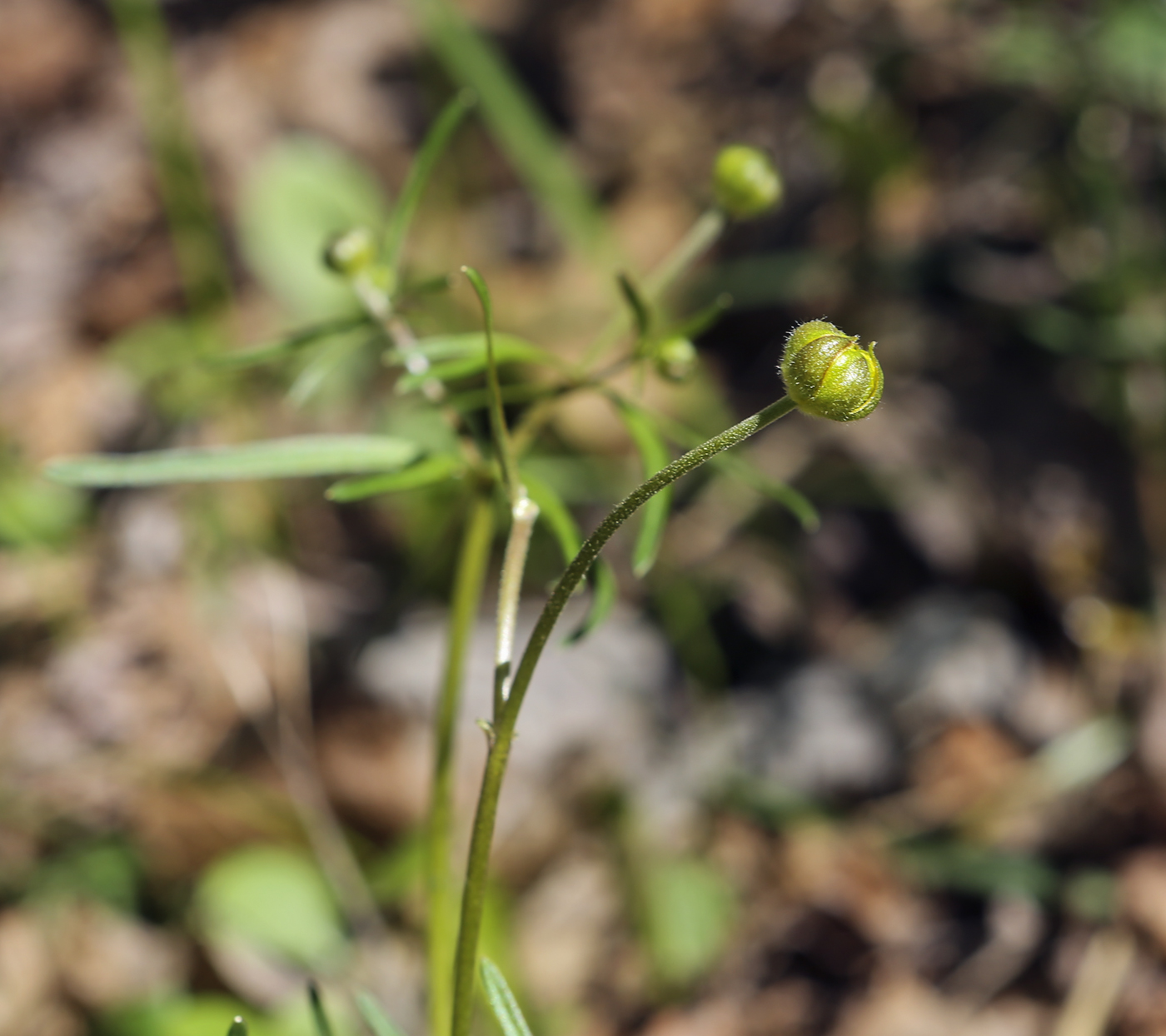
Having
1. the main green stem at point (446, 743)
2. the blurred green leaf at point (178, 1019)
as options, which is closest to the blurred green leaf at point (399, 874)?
the blurred green leaf at point (178, 1019)

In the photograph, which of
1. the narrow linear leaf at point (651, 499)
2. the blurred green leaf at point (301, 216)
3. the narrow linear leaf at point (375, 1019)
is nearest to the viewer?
the narrow linear leaf at point (375, 1019)

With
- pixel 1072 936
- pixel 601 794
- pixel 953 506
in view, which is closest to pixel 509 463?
pixel 601 794

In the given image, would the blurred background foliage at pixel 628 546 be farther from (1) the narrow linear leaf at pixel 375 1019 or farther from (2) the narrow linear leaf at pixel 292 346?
(1) the narrow linear leaf at pixel 375 1019

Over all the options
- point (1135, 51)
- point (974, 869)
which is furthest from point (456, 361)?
point (1135, 51)

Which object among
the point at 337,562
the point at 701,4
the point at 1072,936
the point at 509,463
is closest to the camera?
the point at 509,463

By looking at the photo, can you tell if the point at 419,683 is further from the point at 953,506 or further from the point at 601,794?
the point at 953,506

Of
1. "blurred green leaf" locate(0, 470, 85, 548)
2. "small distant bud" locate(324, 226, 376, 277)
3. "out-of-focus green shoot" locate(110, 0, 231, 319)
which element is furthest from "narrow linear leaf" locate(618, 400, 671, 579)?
"out-of-focus green shoot" locate(110, 0, 231, 319)
